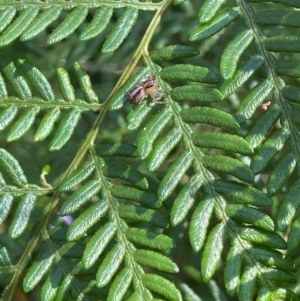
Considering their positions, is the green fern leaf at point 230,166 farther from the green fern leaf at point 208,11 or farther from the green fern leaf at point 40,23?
the green fern leaf at point 40,23

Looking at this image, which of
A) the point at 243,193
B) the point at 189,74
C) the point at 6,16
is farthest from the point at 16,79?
the point at 243,193

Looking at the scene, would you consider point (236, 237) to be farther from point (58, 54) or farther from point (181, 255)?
point (58, 54)

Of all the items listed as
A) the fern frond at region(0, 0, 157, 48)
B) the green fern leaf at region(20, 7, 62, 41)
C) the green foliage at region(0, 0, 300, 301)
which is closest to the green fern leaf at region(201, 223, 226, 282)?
the green foliage at region(0, 0, 300, 301)

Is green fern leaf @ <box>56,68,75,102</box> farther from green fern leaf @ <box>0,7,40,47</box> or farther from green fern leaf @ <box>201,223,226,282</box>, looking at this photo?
green fern leaf @ <box>201,223,226,282</box>

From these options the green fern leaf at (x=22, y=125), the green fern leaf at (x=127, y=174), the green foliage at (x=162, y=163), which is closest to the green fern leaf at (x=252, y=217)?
the green foliage at (x=162, y=163)

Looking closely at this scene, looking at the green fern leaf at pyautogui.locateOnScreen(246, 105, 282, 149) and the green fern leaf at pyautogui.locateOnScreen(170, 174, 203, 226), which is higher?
the green fern leaf at pyautogui.locateOnScreen(246, 105, 282, 149)

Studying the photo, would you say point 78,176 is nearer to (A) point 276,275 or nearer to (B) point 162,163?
(B) point 162,163

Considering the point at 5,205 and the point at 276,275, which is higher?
the point at 5,205

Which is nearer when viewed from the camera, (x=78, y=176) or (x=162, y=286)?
(x=162, y=286)
